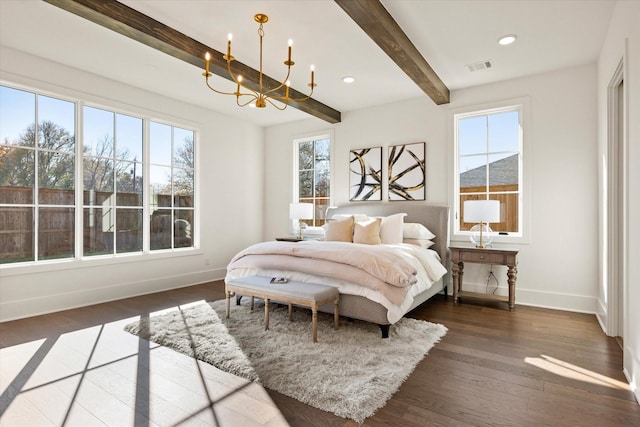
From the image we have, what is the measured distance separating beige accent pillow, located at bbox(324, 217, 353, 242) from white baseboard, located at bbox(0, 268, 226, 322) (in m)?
2.28

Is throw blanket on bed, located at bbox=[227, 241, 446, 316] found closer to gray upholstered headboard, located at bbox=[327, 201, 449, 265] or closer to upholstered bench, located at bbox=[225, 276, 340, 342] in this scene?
upholstered bench, located at bbox=[225, 276, 340, 342]

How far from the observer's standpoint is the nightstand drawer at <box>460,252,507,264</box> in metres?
3.90

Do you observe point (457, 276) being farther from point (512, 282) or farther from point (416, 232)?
point (416, 232)

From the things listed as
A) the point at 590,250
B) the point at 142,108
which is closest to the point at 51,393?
the point at 142,108

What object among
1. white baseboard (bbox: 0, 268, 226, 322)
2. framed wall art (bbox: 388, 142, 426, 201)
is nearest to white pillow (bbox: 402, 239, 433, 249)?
framed wall art (bbox: 388, 142, 426, 201)

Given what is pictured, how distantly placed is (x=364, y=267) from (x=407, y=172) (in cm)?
241

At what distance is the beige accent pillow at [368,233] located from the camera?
14.0 ft

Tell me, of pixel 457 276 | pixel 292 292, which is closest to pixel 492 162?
pixel 457 276

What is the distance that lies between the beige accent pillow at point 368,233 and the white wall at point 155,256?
2.58m

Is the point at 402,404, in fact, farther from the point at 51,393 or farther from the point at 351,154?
the point at 351,154

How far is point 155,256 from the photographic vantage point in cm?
485

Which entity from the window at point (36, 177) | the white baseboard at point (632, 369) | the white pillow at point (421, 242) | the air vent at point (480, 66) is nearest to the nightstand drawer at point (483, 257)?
the white pillow at point (421, 242)

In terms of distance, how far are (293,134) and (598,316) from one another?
5.00 meters

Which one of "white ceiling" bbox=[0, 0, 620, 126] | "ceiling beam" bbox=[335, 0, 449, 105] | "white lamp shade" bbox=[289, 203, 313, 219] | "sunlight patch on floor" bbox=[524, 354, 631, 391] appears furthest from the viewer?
"white lamp shade" bbox=[289, 203, 313, 219]
